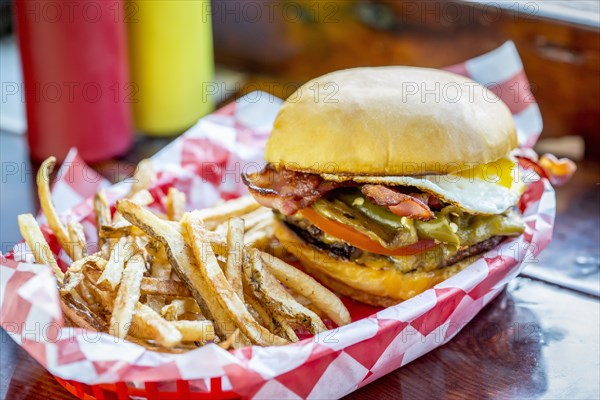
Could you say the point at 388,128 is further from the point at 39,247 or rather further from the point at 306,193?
the point at 39,247

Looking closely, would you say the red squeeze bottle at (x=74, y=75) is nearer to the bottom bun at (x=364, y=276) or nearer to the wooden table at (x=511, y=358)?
the wooden table at (x=511, y=358)

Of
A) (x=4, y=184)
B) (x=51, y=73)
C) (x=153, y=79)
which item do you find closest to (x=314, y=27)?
(x=153, y=79)

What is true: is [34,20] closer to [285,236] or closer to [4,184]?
[4,184]

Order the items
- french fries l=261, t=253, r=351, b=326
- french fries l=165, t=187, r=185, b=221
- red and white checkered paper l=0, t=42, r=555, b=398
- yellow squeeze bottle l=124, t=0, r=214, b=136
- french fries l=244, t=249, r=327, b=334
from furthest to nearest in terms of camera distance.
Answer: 1. yellow squeeze bottle l=124, t=0, r=214, b=136
2. french fries l=165, t=187, r=185, b=221
3. french fries l=261, t=253, r=351, b=326
4. french fries l=244, t=249, r=327, b=334
5. red and white checkered paper l=0, t=42, r=555, b=398

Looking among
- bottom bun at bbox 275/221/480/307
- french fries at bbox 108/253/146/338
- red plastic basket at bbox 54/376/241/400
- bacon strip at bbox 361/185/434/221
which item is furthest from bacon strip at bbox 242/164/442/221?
red plastic basket at bbox 54/376/241/400

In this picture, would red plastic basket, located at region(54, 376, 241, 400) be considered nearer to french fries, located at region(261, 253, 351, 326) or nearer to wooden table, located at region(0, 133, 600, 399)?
wooden table, located at region(0, 133, 600, 399)

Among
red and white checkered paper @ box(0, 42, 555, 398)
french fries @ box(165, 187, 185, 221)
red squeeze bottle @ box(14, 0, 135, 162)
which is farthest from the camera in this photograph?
red squeeze bottle @ box(14, 0, 135, 162)
